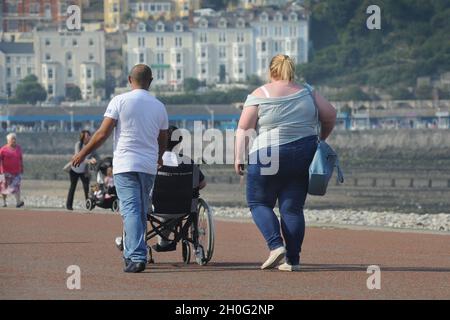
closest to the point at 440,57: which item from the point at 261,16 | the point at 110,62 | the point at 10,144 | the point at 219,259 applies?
the point at 261,16

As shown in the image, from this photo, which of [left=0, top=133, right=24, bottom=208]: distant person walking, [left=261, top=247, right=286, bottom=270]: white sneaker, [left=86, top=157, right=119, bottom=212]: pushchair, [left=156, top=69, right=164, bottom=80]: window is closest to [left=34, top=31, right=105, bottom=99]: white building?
[left=156, top=69, right=164, bottom=80]: window

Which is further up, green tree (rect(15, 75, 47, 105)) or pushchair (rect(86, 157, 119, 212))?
pushchair (rect(86, 157, 119, 212))

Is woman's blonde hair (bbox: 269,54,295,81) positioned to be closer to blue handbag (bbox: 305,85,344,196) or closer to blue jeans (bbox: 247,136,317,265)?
blue handbag (bbox: 305,85,344,196)

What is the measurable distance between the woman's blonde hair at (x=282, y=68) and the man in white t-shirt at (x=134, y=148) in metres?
0.77

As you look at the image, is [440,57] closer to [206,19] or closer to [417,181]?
[206,19]

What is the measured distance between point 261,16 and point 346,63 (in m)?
13.5

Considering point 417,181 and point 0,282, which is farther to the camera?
point 417,181

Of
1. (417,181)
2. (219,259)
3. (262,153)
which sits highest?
(262,153)

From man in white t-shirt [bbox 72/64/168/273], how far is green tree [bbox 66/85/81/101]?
12180cm

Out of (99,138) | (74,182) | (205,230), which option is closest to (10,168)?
(74,182)

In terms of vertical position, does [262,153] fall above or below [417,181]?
above

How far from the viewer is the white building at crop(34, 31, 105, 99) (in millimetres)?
135625

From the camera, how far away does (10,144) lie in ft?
72.4

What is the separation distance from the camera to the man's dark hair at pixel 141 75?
33.9 feet
